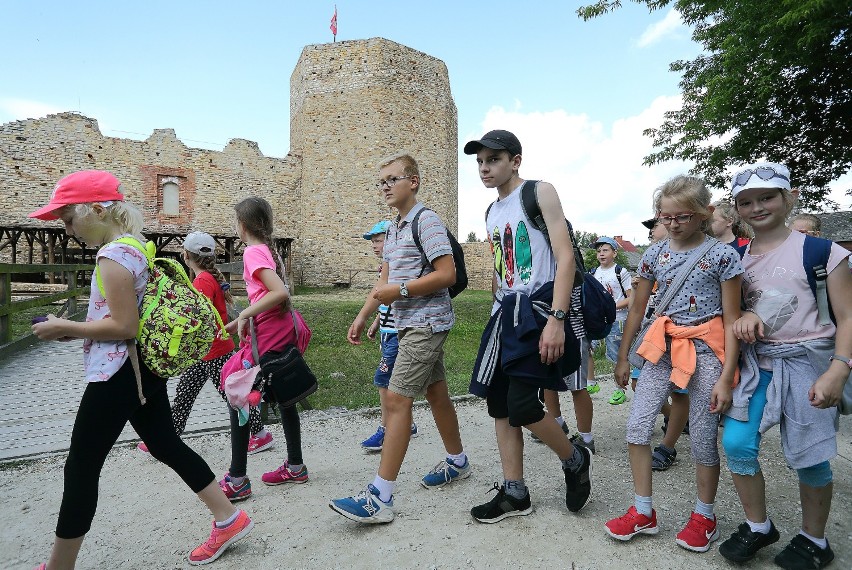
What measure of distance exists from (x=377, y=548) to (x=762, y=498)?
1.52 metres

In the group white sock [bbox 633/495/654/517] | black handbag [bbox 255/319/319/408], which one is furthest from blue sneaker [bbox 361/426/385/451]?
white sock [bbox 633/495/654/517]

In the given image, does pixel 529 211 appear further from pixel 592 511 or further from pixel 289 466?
pixel 289 466

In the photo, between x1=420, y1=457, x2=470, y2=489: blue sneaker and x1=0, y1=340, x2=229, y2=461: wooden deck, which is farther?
x1=0, y1=340, x2=229, y2=461: wooden deck

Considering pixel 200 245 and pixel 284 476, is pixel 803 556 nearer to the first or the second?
pixel 284 476

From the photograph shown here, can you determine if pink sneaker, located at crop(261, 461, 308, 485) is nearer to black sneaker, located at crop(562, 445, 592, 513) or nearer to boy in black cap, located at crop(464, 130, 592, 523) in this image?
boy in black cap, located at crop(464, 130, 592, 523)

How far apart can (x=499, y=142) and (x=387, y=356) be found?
5.05ft

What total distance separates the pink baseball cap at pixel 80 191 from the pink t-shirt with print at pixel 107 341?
0.20 metres

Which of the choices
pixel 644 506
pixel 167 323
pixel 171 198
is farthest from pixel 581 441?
pixel 171 198

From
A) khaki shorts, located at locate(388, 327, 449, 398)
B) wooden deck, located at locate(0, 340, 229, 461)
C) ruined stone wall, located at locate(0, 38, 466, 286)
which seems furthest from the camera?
ruined stone wall, located at locate(0, 38, 466, 286)

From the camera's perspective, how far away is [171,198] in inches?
822

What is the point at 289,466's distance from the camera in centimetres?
289

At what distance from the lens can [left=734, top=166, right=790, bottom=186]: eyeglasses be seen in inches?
81.0

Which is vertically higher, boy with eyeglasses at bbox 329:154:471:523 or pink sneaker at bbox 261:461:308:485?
boy with eyeglasses at bbox 329:154:471:523

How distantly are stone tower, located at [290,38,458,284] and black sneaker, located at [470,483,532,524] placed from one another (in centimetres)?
1920
